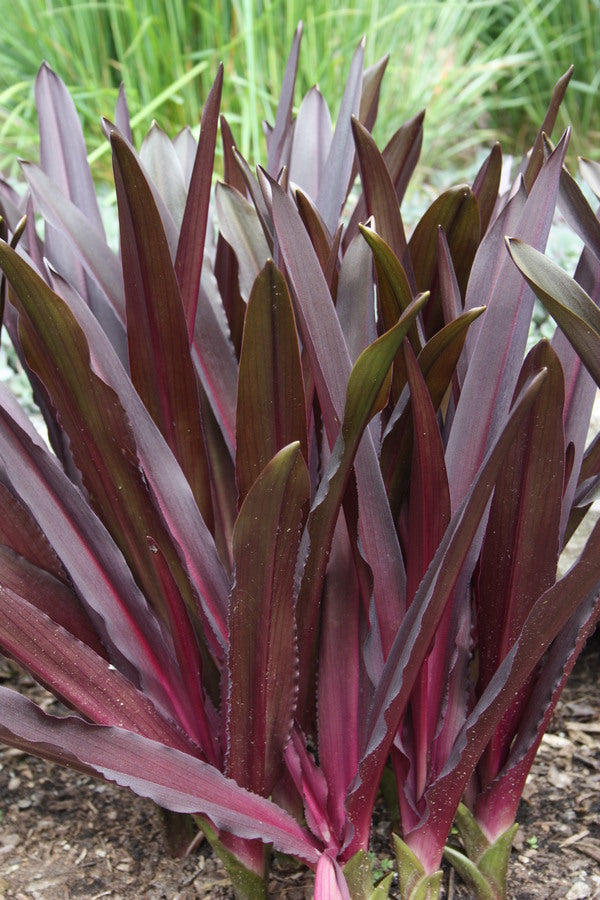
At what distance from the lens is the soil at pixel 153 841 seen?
96 cm

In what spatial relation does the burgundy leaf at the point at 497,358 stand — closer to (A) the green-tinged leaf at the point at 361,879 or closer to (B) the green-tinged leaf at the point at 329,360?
(B) the green-tinged leaf at the point at 329,360

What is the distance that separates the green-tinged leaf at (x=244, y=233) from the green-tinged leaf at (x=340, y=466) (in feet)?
0.83

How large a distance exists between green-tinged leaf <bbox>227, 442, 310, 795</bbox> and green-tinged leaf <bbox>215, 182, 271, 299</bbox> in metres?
0.32

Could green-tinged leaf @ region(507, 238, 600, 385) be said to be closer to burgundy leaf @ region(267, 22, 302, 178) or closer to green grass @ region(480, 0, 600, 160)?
burgundy leaf @ region(267, 22, 302, 178)

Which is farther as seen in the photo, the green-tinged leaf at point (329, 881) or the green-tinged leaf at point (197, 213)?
the green-tinged leaf at point (197, 213)

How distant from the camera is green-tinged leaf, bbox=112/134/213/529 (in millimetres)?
785

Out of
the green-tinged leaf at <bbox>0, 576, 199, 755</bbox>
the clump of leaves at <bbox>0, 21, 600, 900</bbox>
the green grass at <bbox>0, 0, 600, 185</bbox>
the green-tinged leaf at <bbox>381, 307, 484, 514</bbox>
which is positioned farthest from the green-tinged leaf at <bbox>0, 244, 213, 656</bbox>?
the green grass at <bbox>0, 0, 600, 185</bbox>

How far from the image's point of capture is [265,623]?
0.73m

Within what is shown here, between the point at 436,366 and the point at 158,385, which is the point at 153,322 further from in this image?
the point at 436,366

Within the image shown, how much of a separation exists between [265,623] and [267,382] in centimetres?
20

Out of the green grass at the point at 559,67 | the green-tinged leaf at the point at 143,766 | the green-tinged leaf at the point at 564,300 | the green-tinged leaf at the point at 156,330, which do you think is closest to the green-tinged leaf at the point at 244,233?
the green-tinged leaf at the point at 156,330

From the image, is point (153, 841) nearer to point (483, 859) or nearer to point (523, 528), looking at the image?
point (483, 859)

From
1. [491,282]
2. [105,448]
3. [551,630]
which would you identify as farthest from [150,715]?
[491,282]

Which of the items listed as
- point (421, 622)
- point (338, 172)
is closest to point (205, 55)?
point (338, 172)
